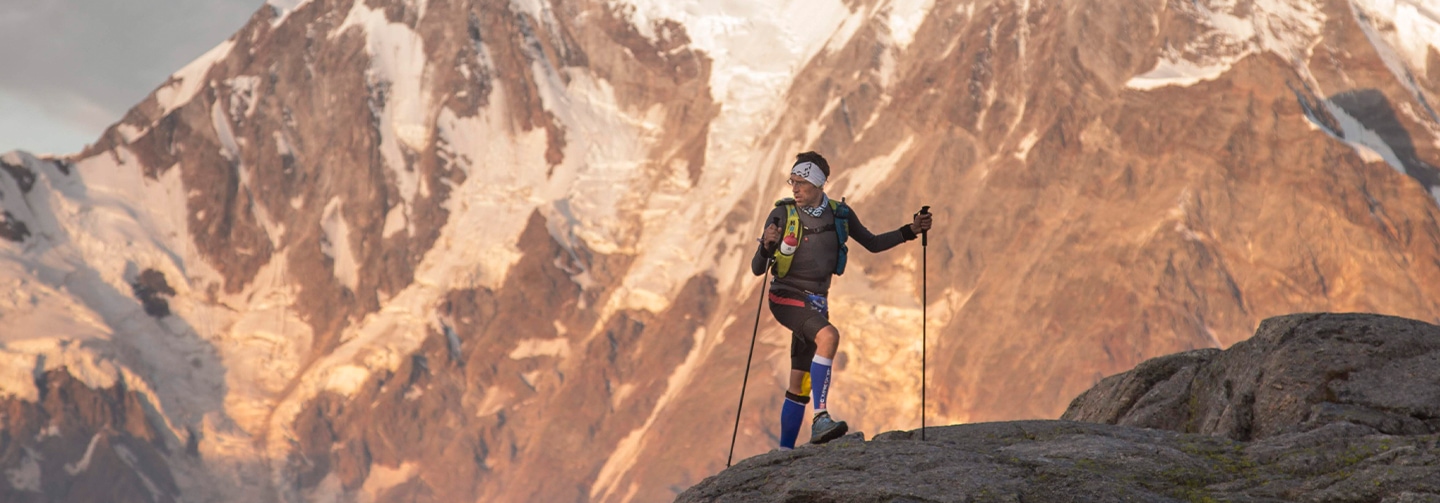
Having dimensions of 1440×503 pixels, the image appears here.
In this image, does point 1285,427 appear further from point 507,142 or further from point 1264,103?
point 507,142

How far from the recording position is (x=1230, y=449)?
479 inches

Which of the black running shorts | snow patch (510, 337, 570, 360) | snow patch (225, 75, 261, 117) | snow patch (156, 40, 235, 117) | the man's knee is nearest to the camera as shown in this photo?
the man's knee

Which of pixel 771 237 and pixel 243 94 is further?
pixel 243 94

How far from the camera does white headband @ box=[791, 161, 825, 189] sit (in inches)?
565

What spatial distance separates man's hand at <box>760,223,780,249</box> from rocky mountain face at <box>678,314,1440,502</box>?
2072 mm

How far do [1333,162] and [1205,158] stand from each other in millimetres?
8432

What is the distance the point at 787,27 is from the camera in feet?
458

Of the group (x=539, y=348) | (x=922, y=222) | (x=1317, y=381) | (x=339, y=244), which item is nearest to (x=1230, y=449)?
(x=1317, y=381)

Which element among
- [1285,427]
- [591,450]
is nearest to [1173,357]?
[1285,427]

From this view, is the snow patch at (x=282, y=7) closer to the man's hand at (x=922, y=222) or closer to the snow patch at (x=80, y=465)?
the snow patch at (x=80, y=465)

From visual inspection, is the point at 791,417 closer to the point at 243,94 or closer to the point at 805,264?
the point at 805,264

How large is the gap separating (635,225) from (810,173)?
116438 millimetres

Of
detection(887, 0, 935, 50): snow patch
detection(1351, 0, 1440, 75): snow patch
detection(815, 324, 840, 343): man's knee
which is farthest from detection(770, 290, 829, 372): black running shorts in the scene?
detection(887, 0, 935, 50): snow patch

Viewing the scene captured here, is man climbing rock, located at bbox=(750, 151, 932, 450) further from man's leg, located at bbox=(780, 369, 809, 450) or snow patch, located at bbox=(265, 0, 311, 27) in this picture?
snow patch, located at bbox=(265, 0, 311, 27)
